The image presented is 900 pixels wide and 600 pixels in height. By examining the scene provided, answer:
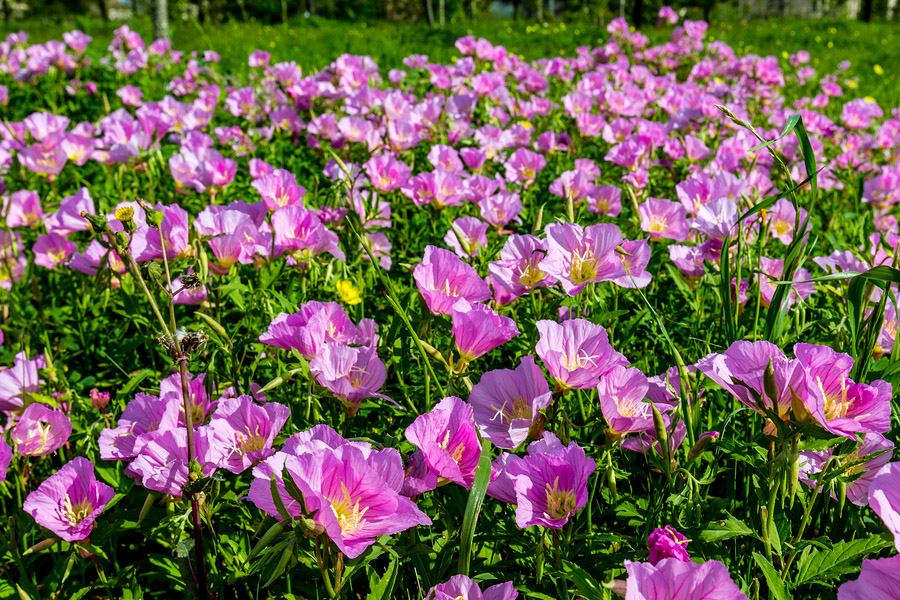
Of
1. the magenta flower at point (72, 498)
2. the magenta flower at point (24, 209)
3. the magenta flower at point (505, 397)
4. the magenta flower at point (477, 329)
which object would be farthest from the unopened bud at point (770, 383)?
the magenta flower at point (24, 209)

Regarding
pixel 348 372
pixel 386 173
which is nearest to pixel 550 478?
pixel 348 372

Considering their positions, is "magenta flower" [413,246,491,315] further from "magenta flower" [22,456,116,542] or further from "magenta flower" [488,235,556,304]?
"magenta flower" [22,456,116,542]

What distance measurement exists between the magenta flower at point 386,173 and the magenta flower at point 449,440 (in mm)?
1526

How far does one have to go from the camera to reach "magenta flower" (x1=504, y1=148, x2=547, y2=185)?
2.99 m

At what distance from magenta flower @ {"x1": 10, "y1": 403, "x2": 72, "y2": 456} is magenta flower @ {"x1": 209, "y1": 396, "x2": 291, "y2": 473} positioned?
0.51m

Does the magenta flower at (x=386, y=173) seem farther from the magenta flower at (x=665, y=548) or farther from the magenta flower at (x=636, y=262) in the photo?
the magenta flower at (x=665, y=548)

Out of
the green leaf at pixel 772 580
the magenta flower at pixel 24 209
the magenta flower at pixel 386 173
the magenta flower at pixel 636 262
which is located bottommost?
the green leaf at pixel 772 580

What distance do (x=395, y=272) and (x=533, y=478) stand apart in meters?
1.64

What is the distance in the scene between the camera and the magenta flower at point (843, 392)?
1035 mm

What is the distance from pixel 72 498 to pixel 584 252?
1.23 meters

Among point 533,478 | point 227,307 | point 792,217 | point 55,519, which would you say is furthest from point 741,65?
point 55,519

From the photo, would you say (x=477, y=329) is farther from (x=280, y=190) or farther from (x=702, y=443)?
(x=280, y=190)

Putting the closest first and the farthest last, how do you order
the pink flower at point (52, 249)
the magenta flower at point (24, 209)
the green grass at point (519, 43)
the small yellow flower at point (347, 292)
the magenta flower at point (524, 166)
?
the small yellow flower at point (347, 292)
the pink flower at point (52, 249)
the magenta flower at point (24, 209)
the magenta flower at point (524, 166)
the green grass at point (519, 43)

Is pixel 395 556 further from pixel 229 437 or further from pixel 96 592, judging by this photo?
pixel 96 592
